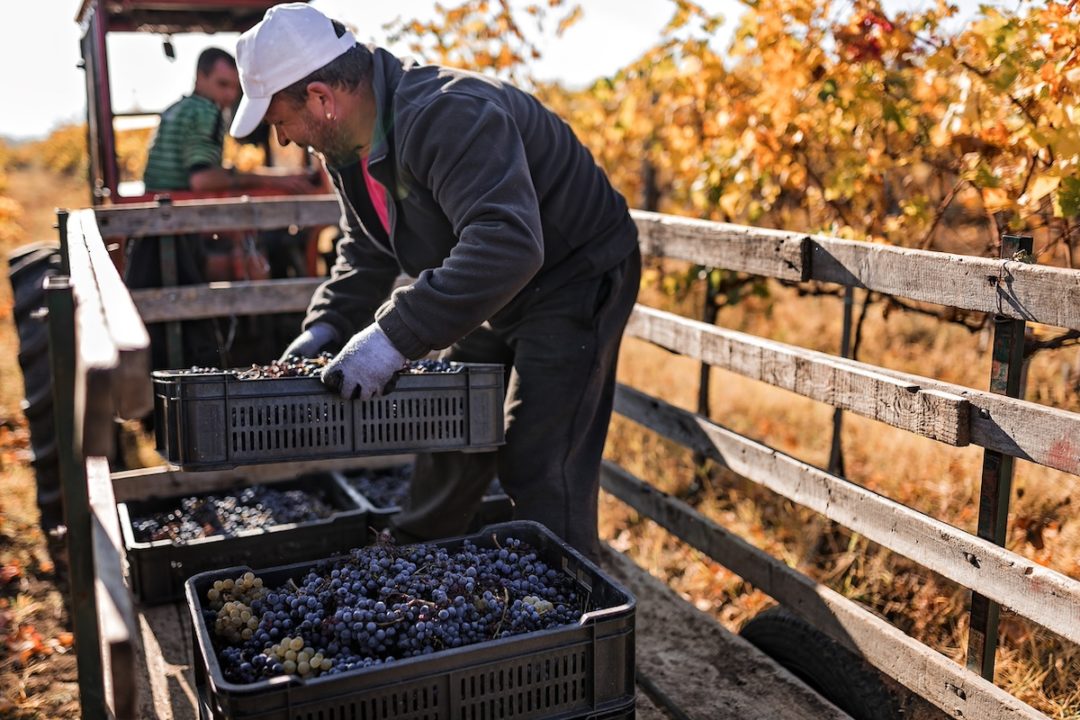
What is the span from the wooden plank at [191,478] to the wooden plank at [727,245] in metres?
1.33

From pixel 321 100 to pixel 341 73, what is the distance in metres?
0.09

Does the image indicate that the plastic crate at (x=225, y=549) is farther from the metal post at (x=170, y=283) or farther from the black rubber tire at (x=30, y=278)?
the black rubber tire at (x=30, y=278)

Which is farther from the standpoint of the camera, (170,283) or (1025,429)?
(170,283)

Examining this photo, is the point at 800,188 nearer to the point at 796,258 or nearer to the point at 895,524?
the point at 796,258

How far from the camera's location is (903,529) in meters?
2.79

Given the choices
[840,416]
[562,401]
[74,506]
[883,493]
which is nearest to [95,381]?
[74,506]

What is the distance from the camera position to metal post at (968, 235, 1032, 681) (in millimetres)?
2557

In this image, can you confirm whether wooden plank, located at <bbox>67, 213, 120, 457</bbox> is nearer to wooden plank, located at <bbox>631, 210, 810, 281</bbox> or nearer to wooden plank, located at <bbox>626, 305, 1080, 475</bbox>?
wooden plank, located at <bbox>626, 305, 1080, 475</bbox>

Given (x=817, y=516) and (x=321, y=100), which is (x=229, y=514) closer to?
(x=321, y=100)

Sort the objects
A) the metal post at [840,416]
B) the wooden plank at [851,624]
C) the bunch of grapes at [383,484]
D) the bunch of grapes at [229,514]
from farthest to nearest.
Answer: the bunch of grapes at [383,484] < the bunch of grapes at [229,514] < the metal post at [840,416] < the wooden plank at [851,624]

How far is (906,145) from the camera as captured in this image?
179 inches

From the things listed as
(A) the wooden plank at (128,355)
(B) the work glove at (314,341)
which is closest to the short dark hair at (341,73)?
(B) the work glove at (314,341)

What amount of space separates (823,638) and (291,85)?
2187 mm

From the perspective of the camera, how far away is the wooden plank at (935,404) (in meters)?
2.36
